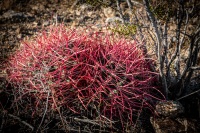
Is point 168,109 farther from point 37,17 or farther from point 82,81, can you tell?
point 37,17

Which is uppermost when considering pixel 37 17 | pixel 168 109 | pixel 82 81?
pixel 37 17

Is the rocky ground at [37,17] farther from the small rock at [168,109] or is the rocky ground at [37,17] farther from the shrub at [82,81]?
the small rock at [168,109]

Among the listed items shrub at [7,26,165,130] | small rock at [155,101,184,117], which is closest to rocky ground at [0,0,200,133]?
shrub at [7,26,165,130]

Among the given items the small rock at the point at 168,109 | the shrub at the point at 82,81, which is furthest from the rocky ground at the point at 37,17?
the small rock at the point at 168,109

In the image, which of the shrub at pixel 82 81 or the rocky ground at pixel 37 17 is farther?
the rocky ground at pixel 37 17

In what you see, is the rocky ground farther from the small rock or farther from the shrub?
the small rock

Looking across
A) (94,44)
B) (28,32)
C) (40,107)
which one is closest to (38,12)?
(28,32)

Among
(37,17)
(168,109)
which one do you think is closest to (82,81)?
(168,109)

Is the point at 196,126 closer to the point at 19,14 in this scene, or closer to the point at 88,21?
the point at 88,21

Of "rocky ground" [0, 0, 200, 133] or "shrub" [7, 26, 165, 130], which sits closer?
"shrub" [7, 26, 165, 130]

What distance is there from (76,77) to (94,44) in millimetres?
438

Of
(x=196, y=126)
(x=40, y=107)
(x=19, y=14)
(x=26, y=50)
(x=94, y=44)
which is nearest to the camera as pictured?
(x=196, y=126)

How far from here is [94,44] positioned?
214 cm

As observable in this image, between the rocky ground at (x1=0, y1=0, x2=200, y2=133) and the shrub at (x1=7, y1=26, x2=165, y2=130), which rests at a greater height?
the rocky ground at (x1=0, y1=0, x2=200, y2=133)
